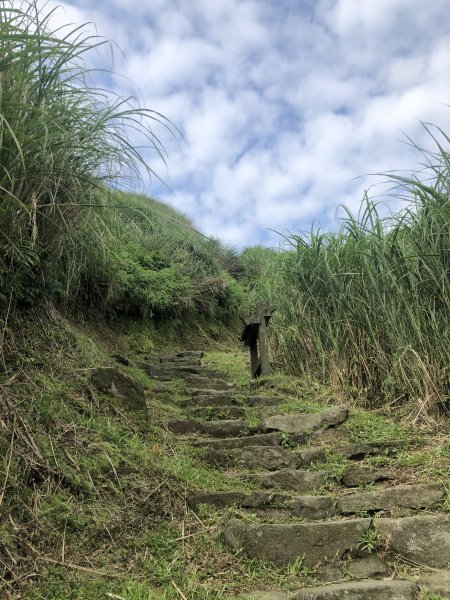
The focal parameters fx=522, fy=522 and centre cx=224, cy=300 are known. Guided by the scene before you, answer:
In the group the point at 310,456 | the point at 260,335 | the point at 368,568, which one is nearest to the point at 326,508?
the point at 368,568

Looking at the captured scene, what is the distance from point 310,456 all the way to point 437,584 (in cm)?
157

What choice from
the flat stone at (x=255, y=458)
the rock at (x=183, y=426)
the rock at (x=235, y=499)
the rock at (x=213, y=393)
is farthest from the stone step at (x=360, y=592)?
the rock at (x=213, y=393)

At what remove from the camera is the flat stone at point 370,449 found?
3.62 meters

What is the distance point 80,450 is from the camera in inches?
108

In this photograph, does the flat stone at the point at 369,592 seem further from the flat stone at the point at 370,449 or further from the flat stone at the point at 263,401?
the flat stone at the point at 263,401

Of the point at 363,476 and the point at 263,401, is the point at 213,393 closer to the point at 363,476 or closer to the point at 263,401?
the point at 263,401

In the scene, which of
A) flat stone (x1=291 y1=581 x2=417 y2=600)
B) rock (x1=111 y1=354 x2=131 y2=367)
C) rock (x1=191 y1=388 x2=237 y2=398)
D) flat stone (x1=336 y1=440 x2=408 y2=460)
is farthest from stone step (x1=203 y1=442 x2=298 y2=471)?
rock (x1=111 y1=354 x2=131 y2=367)

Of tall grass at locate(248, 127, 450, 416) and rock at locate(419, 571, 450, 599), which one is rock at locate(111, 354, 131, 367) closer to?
tall grass at locate(248, 127, 450, 416)

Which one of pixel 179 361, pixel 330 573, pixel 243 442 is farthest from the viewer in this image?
pixel 179 361

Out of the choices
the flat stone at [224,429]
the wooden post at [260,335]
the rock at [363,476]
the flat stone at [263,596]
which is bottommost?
the flat stone at [263,596]

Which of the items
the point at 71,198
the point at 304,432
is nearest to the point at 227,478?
the point at 304,432

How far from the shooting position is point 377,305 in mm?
4531

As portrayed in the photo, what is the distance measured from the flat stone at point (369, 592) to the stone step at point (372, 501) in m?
0.69

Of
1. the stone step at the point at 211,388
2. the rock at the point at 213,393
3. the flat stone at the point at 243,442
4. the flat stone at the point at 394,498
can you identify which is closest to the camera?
the flat stone at the point at 394,498
